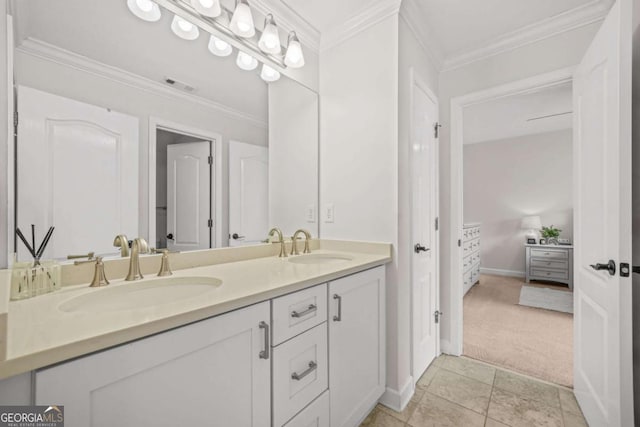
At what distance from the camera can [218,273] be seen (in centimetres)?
119

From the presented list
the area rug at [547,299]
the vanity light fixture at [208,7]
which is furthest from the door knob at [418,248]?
the area rug at [547,299]

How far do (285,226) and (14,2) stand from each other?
142 cm

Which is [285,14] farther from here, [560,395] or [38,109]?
[560,395]

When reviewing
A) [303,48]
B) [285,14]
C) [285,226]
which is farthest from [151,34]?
[285,226]

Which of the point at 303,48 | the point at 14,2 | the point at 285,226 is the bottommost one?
the point at 285,226

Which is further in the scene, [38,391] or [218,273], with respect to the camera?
[218,273]

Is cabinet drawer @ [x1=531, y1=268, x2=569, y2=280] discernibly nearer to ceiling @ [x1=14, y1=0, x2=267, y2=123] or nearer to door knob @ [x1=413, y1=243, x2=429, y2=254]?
door knob @ [x1=413, y1=243, x2=429, y2=254]

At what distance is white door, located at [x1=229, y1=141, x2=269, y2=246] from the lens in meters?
1.52

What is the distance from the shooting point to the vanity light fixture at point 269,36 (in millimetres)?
1532

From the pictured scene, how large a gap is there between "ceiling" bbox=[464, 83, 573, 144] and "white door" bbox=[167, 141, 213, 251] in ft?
8.70

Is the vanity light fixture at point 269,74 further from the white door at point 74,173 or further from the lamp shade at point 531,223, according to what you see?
the lamp shade at point 531,223

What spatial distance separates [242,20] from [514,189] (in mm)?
5047

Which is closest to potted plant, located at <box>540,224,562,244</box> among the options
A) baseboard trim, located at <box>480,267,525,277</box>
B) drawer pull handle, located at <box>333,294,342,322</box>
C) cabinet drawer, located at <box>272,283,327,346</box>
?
baseboard trim, located at <box>480,267,525,277</box>

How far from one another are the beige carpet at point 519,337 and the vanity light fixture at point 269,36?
2579mm
